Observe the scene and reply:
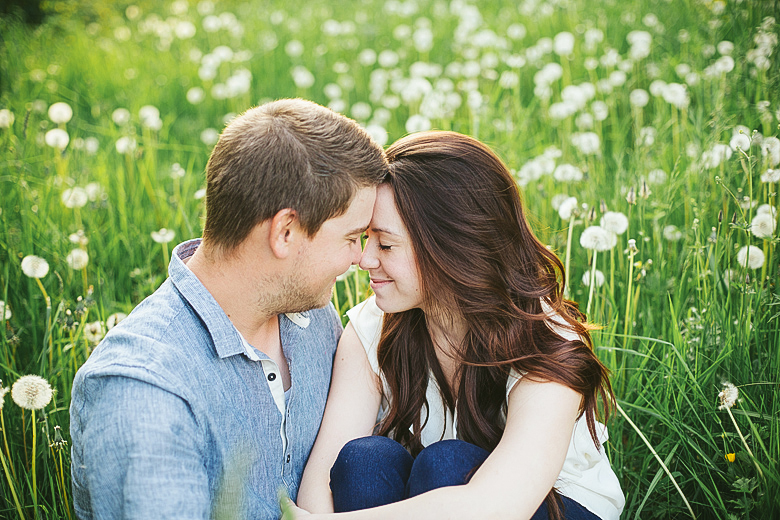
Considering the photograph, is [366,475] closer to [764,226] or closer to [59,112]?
[764,226]

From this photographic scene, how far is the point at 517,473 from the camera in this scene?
162 centimetres

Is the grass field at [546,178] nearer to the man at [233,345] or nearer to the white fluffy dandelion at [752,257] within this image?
the white fluffy dandelion at [752,257]

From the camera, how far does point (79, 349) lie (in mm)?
2383

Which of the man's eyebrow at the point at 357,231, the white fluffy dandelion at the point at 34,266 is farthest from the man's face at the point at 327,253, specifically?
the white fluffy dandelion at the point at 34,266

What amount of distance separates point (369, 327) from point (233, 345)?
1.79 ft

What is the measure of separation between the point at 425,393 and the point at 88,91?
4.33 metres

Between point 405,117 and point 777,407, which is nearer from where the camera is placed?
point 777,407

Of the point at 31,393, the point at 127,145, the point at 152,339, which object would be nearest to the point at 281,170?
the point at 152,339

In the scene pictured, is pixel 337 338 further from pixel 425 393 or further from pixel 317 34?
pixel 317 34

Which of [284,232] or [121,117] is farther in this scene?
[121,117]

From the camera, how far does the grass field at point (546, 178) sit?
2.09m

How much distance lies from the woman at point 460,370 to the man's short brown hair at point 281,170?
0.66ft

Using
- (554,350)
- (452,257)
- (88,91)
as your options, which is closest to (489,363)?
(554,350)

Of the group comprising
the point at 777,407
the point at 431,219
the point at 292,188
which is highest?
the point at 292,188
